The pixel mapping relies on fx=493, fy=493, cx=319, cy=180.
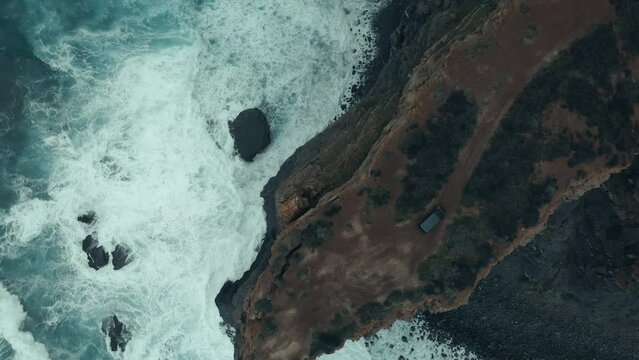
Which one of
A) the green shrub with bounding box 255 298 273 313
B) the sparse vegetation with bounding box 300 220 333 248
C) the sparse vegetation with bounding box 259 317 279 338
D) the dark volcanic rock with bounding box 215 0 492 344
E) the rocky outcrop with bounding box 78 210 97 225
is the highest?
the rocky outcrop with bounding box 78 210 97 225

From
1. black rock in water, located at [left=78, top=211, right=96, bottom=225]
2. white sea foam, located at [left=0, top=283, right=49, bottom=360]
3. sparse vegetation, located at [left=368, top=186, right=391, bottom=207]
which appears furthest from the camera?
white sea foam, located at [left=0, top=283, right=49, bottom=360]

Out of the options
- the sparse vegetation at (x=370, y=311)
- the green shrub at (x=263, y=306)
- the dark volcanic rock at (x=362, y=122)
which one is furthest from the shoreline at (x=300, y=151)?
the sparse vegetation at (x=370, y=311)

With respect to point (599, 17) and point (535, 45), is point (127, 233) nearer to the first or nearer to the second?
point (535, 45)

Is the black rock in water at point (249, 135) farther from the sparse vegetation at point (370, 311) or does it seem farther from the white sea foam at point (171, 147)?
the sparse vegetation at point (370, 311)

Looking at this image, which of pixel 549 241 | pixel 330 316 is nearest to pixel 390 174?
pixel 330 316

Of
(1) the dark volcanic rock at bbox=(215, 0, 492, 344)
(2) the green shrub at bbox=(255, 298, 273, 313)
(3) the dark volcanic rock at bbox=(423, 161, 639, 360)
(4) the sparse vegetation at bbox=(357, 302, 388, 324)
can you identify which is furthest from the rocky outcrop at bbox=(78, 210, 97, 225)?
(3) the dark volcanic rock at bbox=(423, 161, 639, 360)

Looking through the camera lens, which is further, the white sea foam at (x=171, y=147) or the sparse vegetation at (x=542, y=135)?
the white sea foam at (x=171, y=147)

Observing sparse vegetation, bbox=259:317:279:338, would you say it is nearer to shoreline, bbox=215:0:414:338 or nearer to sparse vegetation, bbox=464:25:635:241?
shoreline, bbox=215:0:414:338
